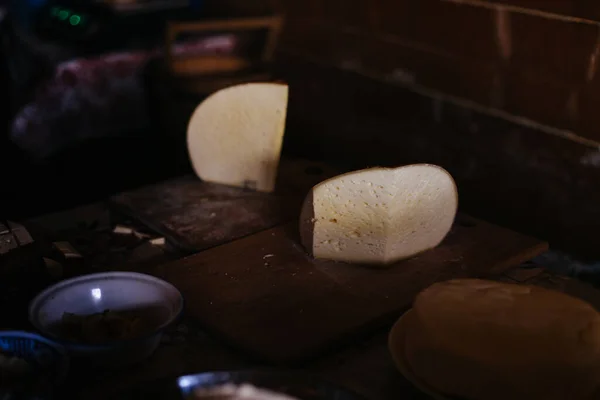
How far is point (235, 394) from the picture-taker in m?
0.98

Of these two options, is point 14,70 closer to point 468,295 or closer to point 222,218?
point 222,218

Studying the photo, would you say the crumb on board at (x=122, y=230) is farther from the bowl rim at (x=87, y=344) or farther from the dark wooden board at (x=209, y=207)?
the bowl rim at (x=87, y=344)

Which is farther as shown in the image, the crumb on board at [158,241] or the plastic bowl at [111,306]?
the crumb on board at [158,241]

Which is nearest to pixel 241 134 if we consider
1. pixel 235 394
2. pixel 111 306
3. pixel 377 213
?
pixel 377 213

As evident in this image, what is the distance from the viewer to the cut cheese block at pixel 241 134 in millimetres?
1791

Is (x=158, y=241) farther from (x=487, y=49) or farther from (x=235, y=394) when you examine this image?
(x=487, y=49)

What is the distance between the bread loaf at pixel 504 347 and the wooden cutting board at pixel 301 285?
182mm

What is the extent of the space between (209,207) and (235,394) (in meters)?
0.85

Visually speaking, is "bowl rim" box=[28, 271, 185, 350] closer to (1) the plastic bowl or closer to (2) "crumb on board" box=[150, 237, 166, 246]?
(1) the plastic bowl

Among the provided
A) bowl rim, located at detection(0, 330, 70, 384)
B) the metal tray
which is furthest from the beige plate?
bowl rim, located at detection(0, 330, 70, 384)

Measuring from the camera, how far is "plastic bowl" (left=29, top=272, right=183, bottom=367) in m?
1.17

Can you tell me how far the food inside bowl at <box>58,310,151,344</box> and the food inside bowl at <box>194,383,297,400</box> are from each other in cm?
26

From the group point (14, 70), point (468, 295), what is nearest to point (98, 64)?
point (14, 70)

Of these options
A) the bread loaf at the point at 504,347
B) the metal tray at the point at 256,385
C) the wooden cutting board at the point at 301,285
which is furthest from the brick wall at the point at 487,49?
the metal tray at the point at 256,385
